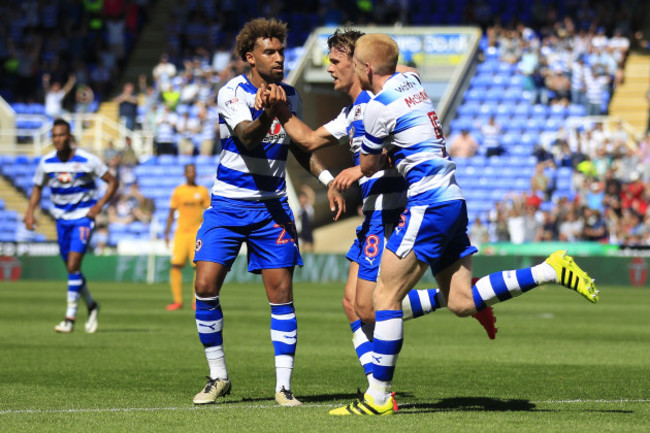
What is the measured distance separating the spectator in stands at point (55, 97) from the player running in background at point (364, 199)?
28.3m

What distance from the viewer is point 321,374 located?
10.4 meters

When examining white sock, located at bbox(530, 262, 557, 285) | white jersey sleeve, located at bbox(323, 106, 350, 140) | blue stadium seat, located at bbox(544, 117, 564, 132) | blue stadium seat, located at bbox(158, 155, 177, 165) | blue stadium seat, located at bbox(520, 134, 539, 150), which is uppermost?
white jersey sleeve, located at bbox(323, 106, 350, 140)

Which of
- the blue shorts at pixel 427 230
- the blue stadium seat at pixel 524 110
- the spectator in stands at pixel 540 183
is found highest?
the blue shorts at pixel 427 230

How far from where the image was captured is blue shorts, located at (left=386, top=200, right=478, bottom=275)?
7332mm

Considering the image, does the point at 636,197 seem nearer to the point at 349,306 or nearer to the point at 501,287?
the point at 349,306

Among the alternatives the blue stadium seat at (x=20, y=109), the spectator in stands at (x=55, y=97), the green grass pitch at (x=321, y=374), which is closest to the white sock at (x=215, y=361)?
the green grass pitch at (x=321, y=374)

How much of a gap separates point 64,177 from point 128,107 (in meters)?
21.0

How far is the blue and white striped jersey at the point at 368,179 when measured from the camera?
26.0 feet

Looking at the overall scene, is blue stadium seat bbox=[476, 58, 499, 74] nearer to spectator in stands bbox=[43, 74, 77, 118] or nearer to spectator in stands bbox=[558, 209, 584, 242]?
spectator in stands bbox=[558, 209, 584, 242]

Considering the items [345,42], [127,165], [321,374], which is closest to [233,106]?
[345,42]

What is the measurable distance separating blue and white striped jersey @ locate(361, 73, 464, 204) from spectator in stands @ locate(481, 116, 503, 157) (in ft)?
79.6

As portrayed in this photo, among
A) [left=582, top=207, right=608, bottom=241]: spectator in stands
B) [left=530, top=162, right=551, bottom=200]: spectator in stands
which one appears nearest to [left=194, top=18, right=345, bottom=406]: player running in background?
[left=582, top=207, right=608, bottom=241]: spectator in stands

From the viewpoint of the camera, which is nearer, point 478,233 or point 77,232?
point 77,232

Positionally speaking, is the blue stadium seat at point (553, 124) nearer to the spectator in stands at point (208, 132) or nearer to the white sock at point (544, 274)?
the spectator in stands at point (208, 132)
